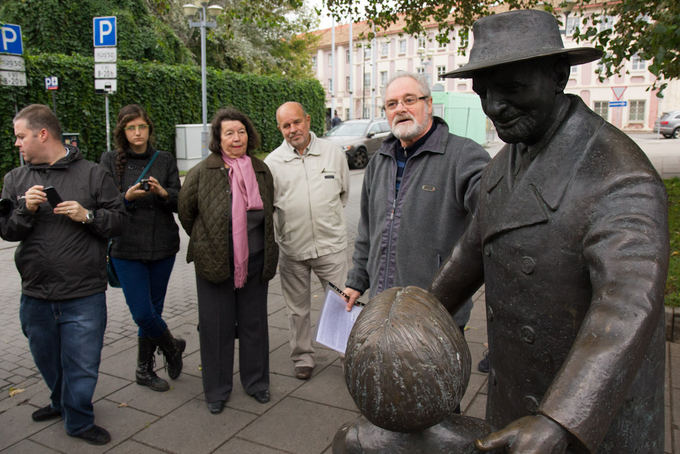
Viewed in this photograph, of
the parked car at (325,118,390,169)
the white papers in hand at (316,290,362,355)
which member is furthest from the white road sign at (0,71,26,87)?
the parked car at (325,118,390,169)

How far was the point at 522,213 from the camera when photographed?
1427mm

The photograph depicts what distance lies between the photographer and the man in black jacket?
11.5ft

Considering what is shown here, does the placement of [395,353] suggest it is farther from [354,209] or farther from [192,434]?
[354,209]

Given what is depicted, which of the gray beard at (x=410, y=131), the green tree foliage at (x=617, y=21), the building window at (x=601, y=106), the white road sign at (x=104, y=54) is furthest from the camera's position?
the building window at (x=601, y=106)

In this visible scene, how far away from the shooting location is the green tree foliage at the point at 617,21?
5.90 meters

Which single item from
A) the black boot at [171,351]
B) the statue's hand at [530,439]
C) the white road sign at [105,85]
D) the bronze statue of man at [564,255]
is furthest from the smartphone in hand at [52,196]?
the white road sign at [105,85]

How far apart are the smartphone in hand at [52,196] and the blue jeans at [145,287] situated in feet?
2.81

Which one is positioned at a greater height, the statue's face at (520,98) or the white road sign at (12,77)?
the white road sign at (12,77)

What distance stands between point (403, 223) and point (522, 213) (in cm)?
170

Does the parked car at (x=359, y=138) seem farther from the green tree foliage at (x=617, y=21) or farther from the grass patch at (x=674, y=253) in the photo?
the grass patch at (x=674, y=253)

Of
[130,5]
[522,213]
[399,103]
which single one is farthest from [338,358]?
[130,5]

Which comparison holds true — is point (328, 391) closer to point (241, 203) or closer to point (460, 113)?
point (241, 203)

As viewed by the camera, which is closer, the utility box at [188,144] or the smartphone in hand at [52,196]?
the smartphone in hand at [52,196]

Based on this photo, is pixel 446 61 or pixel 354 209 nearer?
pixel 354 209
